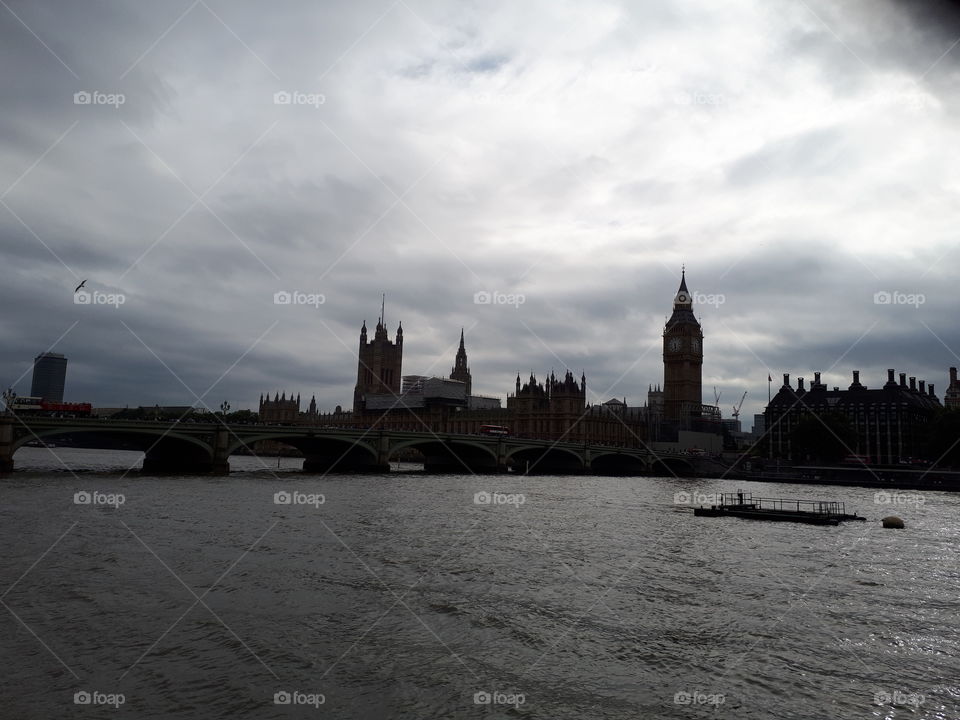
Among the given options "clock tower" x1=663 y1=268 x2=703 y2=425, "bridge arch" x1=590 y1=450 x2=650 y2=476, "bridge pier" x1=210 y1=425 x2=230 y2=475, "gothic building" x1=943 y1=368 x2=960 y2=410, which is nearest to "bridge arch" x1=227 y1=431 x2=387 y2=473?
"bridge pier" x1=210 y1=425 x2=230 y2=475

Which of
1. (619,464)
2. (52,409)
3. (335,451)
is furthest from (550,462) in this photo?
(52,409)

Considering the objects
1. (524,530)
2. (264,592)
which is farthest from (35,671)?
(524,530)

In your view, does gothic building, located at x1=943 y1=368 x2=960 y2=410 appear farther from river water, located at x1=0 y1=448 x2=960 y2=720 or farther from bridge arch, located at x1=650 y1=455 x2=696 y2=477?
river water, located at x1=0 y1=448 x2=960 y2=720

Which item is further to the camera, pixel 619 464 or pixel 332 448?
pixel 619 464

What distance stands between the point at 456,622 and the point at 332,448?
218ft

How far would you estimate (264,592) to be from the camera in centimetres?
1722

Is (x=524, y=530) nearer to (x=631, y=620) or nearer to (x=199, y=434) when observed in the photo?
(x=631, y=620)

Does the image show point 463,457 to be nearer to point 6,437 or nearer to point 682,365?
point 6,437

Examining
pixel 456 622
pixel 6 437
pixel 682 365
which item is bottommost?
pixel 456 622

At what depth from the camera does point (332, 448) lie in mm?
79312

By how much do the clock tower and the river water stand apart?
502 ft

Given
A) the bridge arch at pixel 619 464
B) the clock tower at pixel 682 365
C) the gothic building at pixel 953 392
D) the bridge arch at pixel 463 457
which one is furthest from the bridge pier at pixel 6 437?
the gothic building at pixel 953 392

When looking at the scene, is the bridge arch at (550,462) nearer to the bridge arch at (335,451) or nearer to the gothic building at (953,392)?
the bridge arch at (335,451)

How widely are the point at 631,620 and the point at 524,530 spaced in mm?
15391
